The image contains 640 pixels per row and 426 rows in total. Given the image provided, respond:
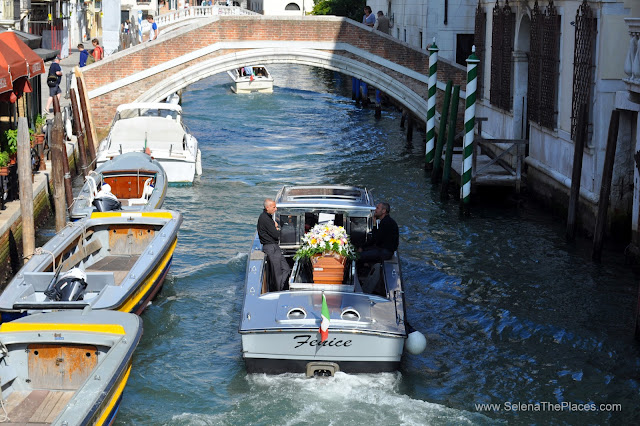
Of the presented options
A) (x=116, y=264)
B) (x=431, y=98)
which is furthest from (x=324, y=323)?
(x=431, y=98)

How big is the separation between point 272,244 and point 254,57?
10.7 meters

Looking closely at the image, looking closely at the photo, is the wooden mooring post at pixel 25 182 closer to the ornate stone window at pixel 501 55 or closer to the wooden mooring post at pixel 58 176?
the wooden mooring post at pixel 58 176

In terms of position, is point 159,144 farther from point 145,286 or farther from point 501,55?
point 145,286

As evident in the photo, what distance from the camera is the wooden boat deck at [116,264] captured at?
943 cm

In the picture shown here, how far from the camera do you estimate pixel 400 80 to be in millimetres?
18516

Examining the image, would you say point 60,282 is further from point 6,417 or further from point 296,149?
point 296,149

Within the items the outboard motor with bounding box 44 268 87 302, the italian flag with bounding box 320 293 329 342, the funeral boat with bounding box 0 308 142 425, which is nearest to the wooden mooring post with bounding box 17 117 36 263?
the outboard motor with bounding box 44 268 87 302

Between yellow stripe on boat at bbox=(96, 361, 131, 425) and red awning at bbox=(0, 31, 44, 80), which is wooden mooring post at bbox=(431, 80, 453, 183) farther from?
yellow stripe on boat at bbox=(96, 361, 131, 425)

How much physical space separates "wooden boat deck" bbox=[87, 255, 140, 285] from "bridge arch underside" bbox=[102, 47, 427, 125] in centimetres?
863

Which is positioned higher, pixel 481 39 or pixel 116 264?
pixel 481 39

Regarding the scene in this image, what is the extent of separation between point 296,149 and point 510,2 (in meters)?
5.40

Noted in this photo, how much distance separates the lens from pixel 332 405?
22.6 feet

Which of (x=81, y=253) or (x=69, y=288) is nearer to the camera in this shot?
(x=69, y=288)

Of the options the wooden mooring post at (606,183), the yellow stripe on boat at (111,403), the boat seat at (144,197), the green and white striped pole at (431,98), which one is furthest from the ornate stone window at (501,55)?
the yellow stripe on boat at (111,403)
